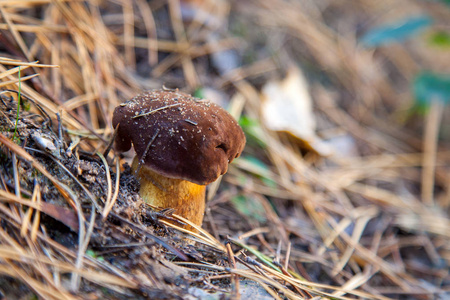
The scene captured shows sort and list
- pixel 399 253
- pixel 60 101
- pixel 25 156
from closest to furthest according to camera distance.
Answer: pixel 25 156, pixel 60 101, pixel 399 253

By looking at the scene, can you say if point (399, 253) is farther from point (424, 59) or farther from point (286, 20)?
point (424, 59)

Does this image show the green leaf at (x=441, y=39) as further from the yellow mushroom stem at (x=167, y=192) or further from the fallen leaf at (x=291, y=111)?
the yellow mushroom stem at (x=167, y=192)

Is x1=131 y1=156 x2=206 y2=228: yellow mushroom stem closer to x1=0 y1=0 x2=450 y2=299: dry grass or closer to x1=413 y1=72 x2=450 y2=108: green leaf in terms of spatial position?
x1=0 y1=0 x2=450 y2=299: dry grass

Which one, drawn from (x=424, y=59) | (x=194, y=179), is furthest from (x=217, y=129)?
(x=424, y=59)

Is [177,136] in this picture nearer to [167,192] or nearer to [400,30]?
[167,192]

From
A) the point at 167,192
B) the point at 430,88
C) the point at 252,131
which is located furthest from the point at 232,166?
the point at 430,88

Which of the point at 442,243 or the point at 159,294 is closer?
the point at 159,294
